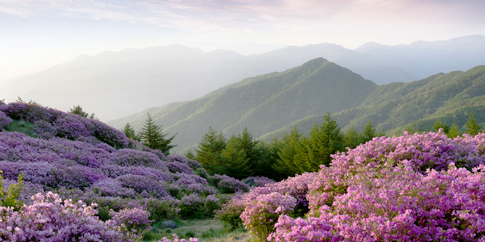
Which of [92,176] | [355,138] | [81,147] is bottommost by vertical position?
[355,138]

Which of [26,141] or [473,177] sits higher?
[26,141]

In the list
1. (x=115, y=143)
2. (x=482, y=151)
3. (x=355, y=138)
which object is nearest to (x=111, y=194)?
(x=115, y=143)

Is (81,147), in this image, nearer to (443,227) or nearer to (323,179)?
(323,179)

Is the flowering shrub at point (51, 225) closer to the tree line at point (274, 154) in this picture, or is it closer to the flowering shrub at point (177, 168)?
the flowering shrub at point (177, 168)

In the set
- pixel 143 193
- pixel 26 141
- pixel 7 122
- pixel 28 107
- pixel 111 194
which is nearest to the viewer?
pixel 111 194

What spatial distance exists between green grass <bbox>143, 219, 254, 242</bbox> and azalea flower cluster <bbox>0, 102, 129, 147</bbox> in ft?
35.4

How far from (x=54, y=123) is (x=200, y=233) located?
43.7 ft

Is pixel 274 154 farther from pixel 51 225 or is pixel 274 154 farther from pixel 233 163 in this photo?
pixel 51 225

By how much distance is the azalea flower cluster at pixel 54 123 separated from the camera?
16.1 metres

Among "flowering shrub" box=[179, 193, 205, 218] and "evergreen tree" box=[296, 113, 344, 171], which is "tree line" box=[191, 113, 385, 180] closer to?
"evergreen tree" box=[296, 113, 344, 171]

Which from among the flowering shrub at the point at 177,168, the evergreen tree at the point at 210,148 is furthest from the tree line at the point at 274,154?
the flowering shrub at the point at 177,168

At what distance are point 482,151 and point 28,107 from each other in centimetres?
2270

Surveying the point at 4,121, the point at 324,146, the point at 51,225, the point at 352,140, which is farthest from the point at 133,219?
the point at 352,140

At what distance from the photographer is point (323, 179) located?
28.4ft
